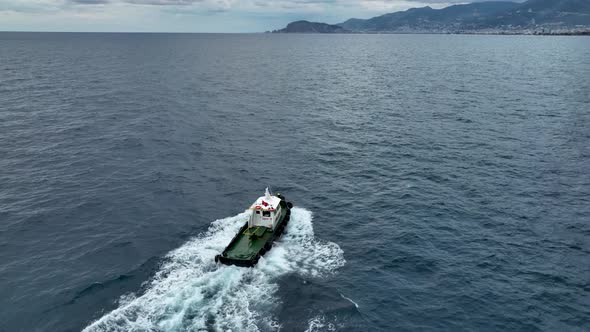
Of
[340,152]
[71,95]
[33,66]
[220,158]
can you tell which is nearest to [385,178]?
[340,152]

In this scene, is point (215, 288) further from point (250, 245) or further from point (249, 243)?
point (249, 243)

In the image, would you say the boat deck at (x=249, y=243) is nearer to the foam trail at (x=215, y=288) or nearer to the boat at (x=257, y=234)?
the boat at (x=257, y=234)

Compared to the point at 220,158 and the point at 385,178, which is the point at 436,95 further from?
the point at 220,158

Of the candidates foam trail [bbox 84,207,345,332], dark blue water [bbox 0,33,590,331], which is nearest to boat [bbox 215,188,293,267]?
foam trail [bbox 84,207,345,332]

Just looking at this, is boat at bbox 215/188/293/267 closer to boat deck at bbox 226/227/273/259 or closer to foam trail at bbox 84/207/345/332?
boat deck at bbox 226/227/273/259

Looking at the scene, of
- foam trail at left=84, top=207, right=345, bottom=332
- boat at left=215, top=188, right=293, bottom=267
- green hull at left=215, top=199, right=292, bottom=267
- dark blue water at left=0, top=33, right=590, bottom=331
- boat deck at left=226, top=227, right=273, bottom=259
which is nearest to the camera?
foam trail at left=84, top=207, right=345, bottom=332
